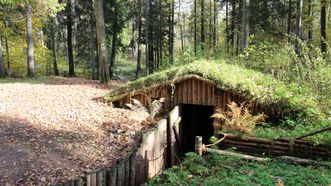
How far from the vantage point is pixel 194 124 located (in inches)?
505

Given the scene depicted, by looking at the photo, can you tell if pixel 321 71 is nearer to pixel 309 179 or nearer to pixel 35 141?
pixel 309 179

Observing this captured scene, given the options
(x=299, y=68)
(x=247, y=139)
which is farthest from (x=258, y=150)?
(x=299, y=68)

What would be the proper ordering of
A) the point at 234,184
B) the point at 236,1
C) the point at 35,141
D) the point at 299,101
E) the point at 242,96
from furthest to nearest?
the point at 236,1 → the point at 242,96 → the point at 299,101 → the point at 35,141 → the point at 234,184

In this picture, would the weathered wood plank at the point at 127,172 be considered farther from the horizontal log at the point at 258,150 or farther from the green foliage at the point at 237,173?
the horizontal log at the point at 258,150

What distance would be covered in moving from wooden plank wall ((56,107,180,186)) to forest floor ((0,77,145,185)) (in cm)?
81

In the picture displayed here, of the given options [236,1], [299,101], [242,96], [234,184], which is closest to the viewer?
[234,184]

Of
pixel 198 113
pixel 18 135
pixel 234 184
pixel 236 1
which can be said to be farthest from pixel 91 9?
pixel 234 184

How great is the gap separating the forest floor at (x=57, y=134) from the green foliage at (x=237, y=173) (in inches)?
81.9

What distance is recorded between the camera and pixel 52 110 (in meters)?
9.41

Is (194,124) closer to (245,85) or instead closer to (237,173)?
(245,85)

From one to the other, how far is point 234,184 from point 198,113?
321 inches

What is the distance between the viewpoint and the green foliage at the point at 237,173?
5.26 m

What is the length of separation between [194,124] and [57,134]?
6.27 m

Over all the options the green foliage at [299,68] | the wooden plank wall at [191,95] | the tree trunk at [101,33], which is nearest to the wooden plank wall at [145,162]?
the wooden plank wall at [191,95]
